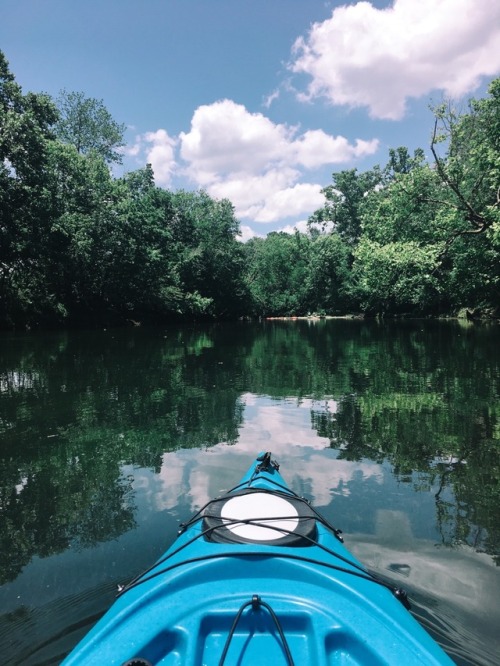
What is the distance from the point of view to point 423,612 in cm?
261

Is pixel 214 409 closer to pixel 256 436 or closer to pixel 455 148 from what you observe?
pixel 256 436

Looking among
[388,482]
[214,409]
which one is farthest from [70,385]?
[388,482]

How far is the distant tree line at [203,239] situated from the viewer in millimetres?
18906

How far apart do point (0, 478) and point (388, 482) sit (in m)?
4.43

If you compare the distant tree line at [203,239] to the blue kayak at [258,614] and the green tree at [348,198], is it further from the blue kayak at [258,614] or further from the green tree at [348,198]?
the blue kayak at [258,614]

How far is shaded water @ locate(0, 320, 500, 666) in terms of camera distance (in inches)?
110

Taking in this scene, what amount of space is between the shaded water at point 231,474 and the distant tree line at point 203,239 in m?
10.5

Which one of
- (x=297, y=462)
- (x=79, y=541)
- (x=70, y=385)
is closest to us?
(x=79, y=541)

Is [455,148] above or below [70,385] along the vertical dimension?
above

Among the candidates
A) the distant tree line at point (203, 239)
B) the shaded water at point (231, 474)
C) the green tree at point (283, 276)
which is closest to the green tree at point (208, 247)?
the distant tree line at point (203, 239)

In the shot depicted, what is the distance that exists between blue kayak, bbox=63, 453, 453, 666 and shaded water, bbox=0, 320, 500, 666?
2.69 feet

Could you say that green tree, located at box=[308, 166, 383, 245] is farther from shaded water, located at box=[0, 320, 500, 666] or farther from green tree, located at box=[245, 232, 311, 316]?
shaded water, located at box=[0, 320, 500, 666]

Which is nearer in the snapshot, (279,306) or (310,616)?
(310,616)

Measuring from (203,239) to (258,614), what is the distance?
140 ft
